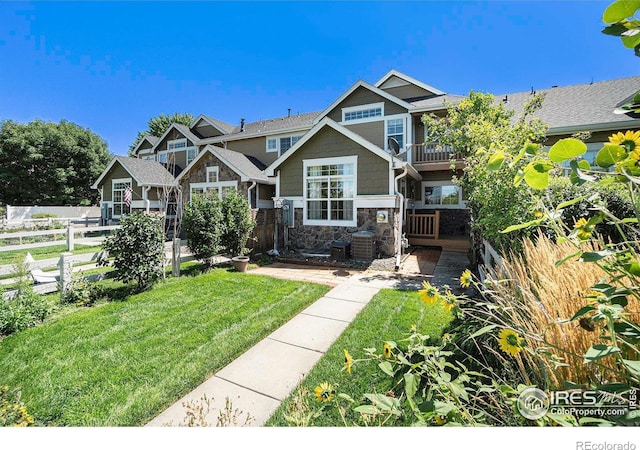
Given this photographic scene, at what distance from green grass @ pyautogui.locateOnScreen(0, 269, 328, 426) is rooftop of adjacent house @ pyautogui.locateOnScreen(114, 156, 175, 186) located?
43.6 feet

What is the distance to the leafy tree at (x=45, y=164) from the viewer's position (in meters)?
29.2

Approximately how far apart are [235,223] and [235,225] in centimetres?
7

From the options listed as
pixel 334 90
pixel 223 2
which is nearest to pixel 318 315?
pixel 223 2

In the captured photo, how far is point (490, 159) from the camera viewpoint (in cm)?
121

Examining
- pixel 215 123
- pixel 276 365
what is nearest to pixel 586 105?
pixel 276 365

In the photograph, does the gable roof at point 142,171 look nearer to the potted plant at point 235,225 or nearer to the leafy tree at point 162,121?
the potted plant at point 235,225

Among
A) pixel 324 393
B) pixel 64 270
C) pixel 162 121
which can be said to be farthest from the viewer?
pixel 162 121

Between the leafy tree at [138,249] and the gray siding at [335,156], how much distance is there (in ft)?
19.0

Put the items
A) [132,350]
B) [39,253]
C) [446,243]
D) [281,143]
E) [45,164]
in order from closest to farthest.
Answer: [132,350], [39,253], [446,243], [281,143], [45,164]

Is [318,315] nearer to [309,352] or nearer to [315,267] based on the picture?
[309,352]

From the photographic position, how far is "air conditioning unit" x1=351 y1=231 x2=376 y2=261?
9289 mm

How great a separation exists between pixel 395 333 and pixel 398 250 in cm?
567

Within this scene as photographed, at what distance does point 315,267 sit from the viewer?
9281mm

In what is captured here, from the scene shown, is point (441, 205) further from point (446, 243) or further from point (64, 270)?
point (64, 270)
